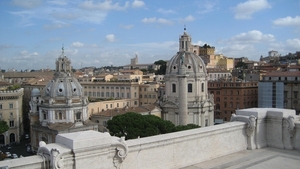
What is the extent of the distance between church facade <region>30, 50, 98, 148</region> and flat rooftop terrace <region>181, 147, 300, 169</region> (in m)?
35.0

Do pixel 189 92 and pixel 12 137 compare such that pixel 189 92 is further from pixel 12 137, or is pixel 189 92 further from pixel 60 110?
pixel 12 137

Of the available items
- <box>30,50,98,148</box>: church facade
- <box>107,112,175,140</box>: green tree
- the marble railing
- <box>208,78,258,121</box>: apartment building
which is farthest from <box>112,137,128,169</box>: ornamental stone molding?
<box>208,78,258,121</box>: apartment building

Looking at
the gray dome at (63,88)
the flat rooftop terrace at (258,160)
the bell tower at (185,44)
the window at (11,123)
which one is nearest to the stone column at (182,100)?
the bell tower at (185,44)

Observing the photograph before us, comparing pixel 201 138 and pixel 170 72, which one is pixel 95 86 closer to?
pixel 170 72

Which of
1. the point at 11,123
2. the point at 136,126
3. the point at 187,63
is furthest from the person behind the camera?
the point at 11,123

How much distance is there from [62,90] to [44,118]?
4.45 m

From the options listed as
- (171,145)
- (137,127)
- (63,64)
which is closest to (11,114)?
(63,64)

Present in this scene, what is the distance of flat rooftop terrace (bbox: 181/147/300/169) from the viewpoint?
27.6ft

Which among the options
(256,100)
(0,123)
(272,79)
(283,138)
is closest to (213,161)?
(283,138)

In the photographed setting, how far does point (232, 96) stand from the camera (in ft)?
203

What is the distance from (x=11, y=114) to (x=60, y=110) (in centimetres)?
1551

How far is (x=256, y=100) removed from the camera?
63.6 meters

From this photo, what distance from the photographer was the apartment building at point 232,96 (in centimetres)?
6129

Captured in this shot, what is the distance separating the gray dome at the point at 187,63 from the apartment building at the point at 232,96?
44.0ft
